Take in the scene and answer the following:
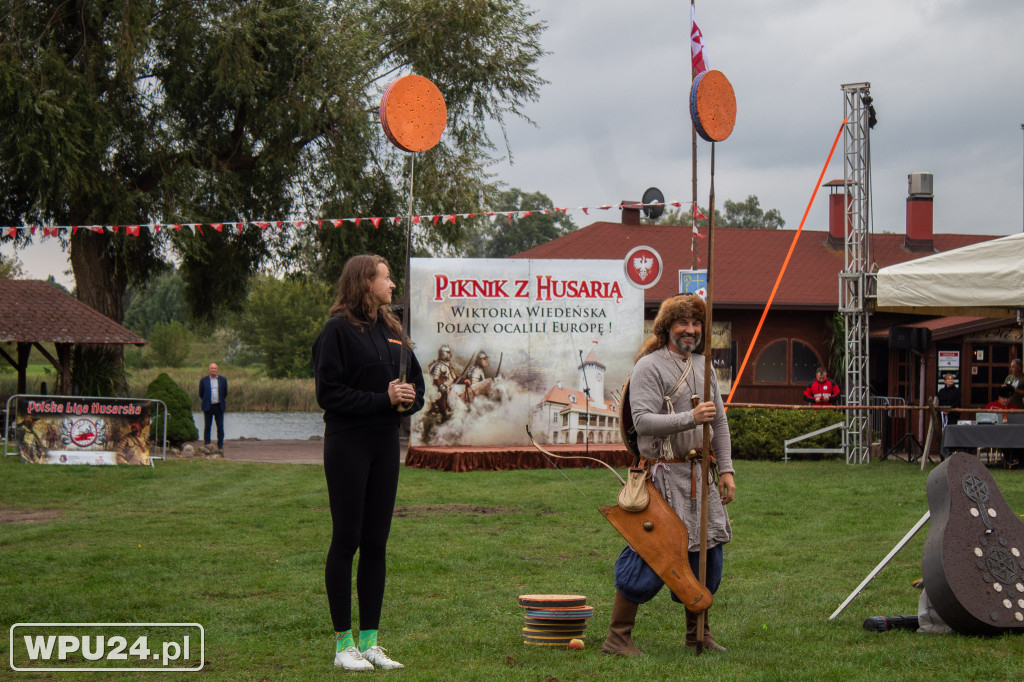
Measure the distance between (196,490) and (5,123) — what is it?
9.02m

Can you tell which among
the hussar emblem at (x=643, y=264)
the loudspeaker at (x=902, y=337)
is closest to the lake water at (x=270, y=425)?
the hussar emblem at (x=643, y=264)

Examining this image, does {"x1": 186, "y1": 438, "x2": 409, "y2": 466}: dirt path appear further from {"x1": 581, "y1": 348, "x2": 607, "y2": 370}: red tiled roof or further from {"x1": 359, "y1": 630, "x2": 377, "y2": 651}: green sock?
{"x1": 359, "y1": 630, "x2": 377, "y2": 651}: green sock

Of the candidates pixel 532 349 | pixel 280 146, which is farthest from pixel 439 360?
pixel 280 146


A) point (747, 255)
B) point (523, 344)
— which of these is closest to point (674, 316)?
point (523, 344)

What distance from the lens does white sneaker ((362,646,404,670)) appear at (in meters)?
5.18

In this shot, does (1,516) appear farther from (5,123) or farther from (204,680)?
(5,123)

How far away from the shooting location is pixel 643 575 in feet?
17.5

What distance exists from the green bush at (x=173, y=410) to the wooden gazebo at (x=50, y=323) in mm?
982

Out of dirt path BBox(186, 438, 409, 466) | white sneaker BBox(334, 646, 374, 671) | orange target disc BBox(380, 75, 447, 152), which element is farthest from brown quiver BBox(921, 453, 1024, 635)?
dirt path BBox(186, 438, 409, 466)

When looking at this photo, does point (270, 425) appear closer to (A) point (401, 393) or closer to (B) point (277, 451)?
(B) point (277, 451)

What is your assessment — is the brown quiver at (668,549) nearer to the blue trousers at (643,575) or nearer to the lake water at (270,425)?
the blue trousers at (643,575)

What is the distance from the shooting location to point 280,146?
2209cm

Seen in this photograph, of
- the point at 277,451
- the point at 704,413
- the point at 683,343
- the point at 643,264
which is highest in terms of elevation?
the point at 643,264

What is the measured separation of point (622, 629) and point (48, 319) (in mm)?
16250
